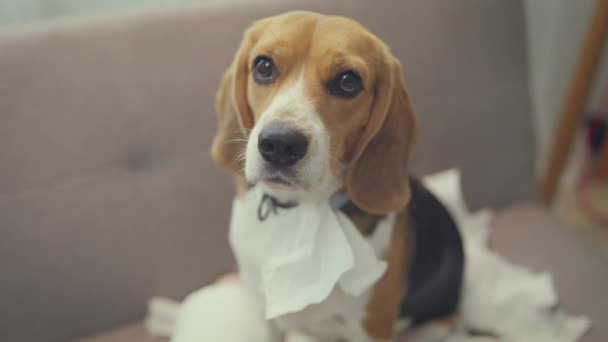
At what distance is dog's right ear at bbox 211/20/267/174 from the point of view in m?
1.04

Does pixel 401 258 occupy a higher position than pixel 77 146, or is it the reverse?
pixel 77 146

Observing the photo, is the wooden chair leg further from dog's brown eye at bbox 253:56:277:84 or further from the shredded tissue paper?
dog's brown eye at bbox 253:56:277:84

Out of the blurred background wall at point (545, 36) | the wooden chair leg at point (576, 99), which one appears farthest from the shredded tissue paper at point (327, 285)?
the wooden chair leg at point (576, 99)

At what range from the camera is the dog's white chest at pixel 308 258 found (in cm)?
103

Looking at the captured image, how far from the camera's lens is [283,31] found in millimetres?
959

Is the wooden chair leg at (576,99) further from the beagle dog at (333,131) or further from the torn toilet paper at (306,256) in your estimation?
the torn toilet paper at (306,256)

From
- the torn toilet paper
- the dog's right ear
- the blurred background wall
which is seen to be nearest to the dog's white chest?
the torn toilet paper

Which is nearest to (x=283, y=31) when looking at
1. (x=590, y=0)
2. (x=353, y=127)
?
(x=353, y=127)

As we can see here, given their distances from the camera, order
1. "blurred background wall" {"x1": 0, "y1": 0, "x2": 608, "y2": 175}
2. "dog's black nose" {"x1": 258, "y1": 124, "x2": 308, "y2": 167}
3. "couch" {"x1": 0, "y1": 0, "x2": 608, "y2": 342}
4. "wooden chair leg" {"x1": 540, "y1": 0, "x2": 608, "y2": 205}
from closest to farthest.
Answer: "dog's black nose" {"x1": 258, "y1": 124, "x2": 308, "y2": 167} < "couch" {"x1": 0, "y1": 0, "x2": 608, "y2": 342} < "blurred background wall" {"x1": 0, "y1": 0, "x2": 608, "y2": 175} < "wooden chair leg" {"x1": 540, "y1": 0, "x2": 608, "y2": 205}

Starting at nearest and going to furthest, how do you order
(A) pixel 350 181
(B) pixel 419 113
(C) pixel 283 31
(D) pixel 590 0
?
(C) pixel 283 31, (A) pixel 350 181, (B) pixel 419 113, (D) pixel 590 0

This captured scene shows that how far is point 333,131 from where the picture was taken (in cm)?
96

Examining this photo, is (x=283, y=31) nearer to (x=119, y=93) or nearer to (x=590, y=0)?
(x=119, y=93)

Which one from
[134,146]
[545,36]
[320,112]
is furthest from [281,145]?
[545,36]

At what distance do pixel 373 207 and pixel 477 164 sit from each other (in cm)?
74
